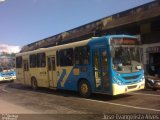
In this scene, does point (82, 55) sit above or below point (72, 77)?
above

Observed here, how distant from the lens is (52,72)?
59.6 ft

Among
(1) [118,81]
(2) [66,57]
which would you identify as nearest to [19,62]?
(2) [66,57]

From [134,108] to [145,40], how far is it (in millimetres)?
16143

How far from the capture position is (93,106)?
12.2 metres

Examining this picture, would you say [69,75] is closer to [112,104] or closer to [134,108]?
[112,104]

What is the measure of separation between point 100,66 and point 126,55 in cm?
127

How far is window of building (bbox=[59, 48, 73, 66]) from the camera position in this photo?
16.0 metres

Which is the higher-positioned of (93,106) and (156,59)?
(156,59)

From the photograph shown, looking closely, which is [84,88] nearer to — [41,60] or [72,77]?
[72,77]

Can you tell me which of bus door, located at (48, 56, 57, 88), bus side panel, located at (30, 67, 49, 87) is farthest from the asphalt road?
bus side panel, located at (30, 67, 49, 87)

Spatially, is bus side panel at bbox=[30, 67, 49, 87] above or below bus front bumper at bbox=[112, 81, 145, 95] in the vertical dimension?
above

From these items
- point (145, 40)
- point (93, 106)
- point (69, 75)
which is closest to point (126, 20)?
point (145, 40)

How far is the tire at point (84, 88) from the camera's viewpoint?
14.7m

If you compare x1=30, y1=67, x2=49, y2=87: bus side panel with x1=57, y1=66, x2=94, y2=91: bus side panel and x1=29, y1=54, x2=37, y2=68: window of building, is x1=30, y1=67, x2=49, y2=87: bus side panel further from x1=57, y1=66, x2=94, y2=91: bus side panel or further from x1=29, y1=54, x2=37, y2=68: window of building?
x1=57, y1=66, x2=94, y2=91: bus side panel
